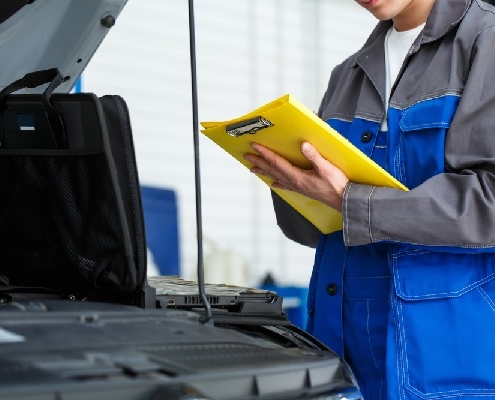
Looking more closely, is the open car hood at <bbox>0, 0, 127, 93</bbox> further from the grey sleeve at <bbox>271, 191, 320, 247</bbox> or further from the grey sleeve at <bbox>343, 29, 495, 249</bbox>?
the grey sleeve at <bbox>343, 29, 495, 249</bbox>

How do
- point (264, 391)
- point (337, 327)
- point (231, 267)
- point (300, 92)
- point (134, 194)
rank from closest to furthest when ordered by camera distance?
point (264, 391), point (134, 194), point (337, 327), point (231, 267), point (300, 92)

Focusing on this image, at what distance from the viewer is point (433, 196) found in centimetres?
158

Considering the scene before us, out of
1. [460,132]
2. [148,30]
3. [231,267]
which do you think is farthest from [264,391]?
[148,30]

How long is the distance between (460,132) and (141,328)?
791mm

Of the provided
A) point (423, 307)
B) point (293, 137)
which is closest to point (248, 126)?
point (293, 137)

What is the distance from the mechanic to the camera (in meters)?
1.61

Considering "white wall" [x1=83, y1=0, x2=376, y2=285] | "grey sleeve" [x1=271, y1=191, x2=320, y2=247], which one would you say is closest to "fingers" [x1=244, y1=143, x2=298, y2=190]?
"grey sleeve" [x1=271, y1=191, x2=320, y2=247]

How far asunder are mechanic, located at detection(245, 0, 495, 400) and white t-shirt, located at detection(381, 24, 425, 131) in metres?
0.04

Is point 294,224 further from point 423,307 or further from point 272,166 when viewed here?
point 423,307

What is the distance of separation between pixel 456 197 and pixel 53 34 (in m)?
0.99

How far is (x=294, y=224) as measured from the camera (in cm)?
206

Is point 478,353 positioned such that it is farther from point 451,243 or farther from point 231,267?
point 231,267

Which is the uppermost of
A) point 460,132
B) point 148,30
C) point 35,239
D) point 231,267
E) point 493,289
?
point 148,30

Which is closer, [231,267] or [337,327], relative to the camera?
[337,327]
